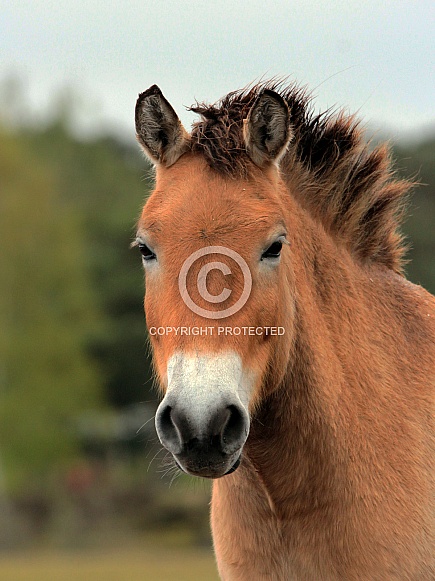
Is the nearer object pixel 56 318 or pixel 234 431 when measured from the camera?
pixel 234 431

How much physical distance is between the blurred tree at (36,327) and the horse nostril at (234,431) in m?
→ 28.7

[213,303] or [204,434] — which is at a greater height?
[213,303]

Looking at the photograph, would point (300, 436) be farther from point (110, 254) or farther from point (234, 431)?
point (110, 254)

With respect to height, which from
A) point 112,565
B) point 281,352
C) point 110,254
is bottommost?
point 112,565

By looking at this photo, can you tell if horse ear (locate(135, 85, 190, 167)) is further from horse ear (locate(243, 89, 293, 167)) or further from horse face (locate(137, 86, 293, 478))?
horse ear (locate(243, 89, 293, 167))

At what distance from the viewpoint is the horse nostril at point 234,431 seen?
13.8ft

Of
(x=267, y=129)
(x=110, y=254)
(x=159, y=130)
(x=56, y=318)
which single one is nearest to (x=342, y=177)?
(x=267, y=129)

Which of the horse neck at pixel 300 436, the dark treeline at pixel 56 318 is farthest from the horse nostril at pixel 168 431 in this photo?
the dark treeline at pixel 56 318

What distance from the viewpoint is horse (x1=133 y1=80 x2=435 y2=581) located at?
442 centimetres

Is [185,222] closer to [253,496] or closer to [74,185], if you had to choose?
[253,496]

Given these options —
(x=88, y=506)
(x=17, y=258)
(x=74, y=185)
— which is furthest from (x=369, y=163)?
(x=74, y=185)

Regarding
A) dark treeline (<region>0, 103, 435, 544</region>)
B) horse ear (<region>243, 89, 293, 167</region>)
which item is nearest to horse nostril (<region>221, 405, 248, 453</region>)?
horse ear (<region>243, 89, 293, 167</region>)

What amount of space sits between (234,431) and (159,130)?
1.84 m

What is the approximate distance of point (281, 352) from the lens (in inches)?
189
